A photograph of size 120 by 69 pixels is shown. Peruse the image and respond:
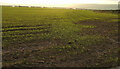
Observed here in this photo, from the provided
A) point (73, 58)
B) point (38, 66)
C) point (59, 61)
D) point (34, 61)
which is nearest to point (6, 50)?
point (34, 61)

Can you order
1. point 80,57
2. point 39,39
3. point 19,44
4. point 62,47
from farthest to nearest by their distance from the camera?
1. point 39,39
2. point 19,44
3. point 62,47
4. point 80,57

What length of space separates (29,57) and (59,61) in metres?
2.49

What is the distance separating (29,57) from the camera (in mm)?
9852

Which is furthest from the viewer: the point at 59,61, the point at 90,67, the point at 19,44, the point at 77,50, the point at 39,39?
the point at 39,39

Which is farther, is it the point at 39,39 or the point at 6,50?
the point at 39,39

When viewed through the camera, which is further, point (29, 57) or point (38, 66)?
point (29, 57)

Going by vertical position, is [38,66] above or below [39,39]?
below

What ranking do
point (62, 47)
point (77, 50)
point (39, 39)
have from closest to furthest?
point (77, 50) < point (62, 47) < point (39, 39)

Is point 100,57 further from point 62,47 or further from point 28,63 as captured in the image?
point 28,63

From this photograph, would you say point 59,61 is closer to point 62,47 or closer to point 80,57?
point 80,57

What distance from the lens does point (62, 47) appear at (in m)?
12.0

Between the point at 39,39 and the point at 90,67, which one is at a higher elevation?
the point at 39,39

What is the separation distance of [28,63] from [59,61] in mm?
2185

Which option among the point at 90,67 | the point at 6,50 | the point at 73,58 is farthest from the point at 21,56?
the point at 90,67
